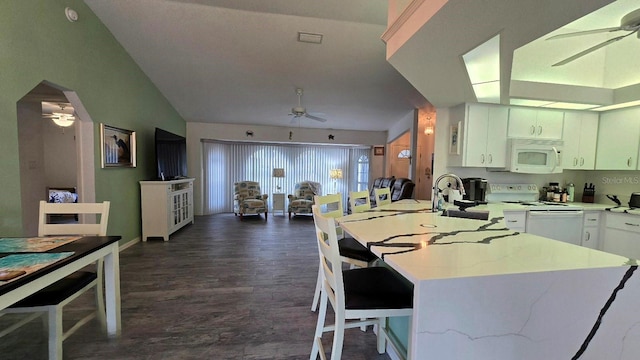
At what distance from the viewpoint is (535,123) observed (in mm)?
3115

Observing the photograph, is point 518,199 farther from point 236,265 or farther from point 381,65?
point 236,265

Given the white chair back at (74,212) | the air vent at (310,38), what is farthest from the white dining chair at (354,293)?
the air vent at (310,38)

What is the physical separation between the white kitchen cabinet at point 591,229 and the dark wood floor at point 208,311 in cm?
286

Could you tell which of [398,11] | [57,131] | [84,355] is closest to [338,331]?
[84,355]

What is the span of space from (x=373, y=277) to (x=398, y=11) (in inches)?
76.1

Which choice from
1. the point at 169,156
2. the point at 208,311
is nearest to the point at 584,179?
the point at 208,311

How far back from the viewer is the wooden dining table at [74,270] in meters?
1.06

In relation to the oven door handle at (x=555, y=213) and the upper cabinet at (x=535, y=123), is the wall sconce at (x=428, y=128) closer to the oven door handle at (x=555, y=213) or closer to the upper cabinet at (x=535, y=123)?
the upper cabinet at (x=535, y=123)

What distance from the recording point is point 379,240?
1.31 meters

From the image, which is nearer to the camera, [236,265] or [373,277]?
[373,277]

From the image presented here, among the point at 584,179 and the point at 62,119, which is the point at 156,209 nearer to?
the point at 62,119

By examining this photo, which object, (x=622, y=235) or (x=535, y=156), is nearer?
(x=622, y=235)

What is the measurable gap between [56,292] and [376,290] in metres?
1.81

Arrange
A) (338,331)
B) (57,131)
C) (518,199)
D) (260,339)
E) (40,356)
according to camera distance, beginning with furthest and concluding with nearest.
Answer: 1. (57,131)
2. (518,199)
3. (260,339)
4. (40,356)
5. (338,331)
